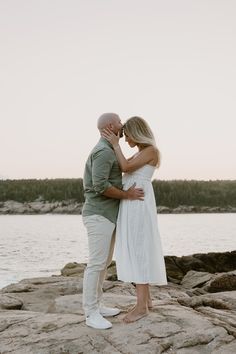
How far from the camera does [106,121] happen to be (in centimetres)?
690

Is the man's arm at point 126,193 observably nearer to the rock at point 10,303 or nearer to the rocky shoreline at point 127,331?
the rocky shoreline at point 127,331

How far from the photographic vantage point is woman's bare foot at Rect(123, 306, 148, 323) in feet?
22.9

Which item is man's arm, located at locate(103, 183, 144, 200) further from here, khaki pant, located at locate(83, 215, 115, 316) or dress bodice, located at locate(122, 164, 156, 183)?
khaki pant, located at locate(83, 215, 115, 316)

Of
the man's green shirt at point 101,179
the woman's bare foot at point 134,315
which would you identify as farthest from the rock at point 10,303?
the man's green shirt at point 101,179

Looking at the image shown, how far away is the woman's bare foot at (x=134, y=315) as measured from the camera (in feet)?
22.9

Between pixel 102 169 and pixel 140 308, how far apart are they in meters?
1.70

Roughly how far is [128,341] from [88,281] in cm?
83

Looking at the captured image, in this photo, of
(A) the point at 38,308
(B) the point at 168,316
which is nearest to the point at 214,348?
(B) the point at 168,316

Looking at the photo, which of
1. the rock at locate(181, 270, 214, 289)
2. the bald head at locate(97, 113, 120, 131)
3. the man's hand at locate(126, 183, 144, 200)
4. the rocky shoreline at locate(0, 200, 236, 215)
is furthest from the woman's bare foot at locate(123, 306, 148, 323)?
the rocky shoreline at locate(0, 200, 236, 215)

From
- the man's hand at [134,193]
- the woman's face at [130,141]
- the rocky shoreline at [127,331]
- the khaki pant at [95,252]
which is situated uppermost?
the woman's face at [130,141]

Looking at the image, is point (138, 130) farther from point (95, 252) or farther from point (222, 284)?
point (222, 284)

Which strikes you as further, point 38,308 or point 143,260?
point 38,308

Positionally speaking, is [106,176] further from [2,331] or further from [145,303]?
[2,331]

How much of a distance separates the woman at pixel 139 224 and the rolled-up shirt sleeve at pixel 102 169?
14 centimetres
